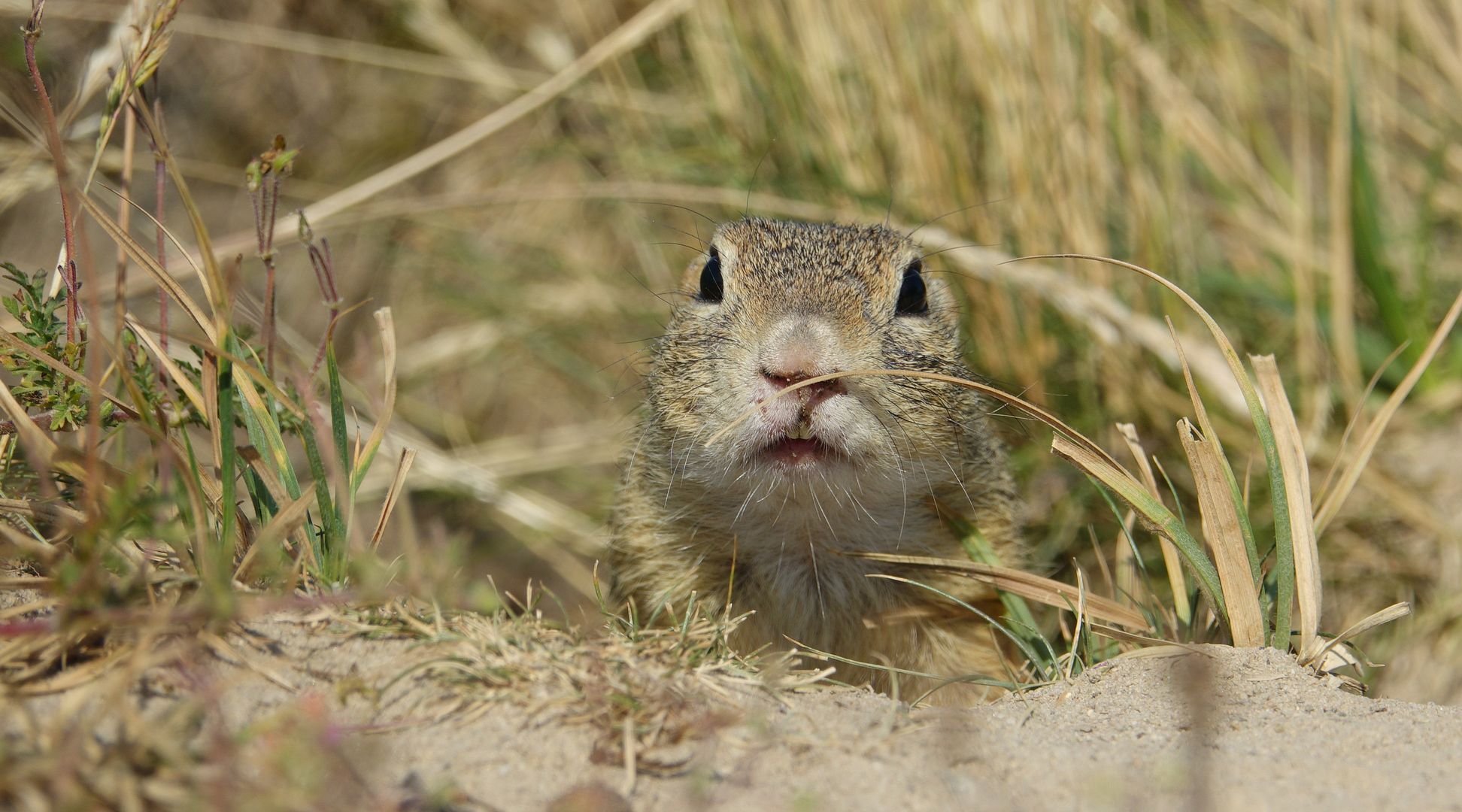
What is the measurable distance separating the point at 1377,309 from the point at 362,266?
16.5 ft

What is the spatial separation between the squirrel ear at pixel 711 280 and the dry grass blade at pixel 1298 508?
142 cm

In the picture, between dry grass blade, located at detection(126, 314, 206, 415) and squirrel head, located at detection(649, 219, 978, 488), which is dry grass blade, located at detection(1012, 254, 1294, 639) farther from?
dry grass blade, located at detection(126, 314, 206, 415)

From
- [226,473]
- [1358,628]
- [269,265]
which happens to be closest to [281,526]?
[226,473]

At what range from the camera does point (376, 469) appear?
5785 mm

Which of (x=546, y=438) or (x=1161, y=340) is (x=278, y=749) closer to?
(x=1161, y=340)

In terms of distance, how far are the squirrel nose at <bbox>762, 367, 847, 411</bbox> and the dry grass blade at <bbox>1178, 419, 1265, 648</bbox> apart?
2.49ft

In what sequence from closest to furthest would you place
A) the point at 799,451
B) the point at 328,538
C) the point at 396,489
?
1. the point at 328,538
2. the point at 396,489
3. the point at 799,451

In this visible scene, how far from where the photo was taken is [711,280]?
3.34 meters

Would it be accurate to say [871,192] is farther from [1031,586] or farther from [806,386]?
[806,386]

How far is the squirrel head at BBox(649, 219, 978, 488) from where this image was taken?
2.54 metres

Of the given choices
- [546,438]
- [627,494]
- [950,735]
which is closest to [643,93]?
[546,438]

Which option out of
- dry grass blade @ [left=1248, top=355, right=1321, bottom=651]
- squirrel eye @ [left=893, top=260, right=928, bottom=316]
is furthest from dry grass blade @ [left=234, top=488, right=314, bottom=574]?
dry grass blade @ [left=1248, top=355, right=1321, bottom=651]

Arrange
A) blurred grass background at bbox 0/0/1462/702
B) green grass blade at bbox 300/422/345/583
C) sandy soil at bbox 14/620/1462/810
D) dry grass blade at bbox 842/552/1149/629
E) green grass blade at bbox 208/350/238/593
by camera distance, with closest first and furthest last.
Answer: sandy soil at bbox 14/620/1462/810
green grass blade at bbox 208/350/238/593
green grass blade at bbox 300/422/345/583
dry grass blade at bbox 842/552/1149/629
blurred grass background at bbox 0/0/1462/702

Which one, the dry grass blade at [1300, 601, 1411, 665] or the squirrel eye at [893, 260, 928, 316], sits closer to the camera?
the dry grass blade at [1300, 601, 1411, 665]
